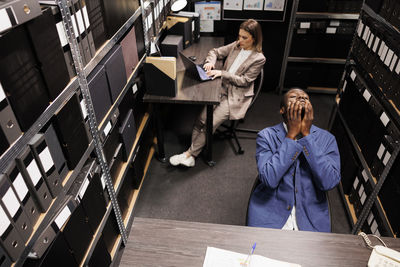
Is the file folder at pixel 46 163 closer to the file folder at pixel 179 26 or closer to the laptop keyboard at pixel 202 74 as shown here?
the laptop keyboard at pixel 202 74

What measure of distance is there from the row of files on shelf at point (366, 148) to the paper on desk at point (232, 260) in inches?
39.3

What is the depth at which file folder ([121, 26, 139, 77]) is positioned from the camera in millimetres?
2006

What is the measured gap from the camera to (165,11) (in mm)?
3066

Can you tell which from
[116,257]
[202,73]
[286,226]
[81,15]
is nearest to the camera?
[81,15]

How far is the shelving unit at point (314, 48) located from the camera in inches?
136

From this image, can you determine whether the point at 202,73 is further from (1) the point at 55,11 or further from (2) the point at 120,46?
(1) the point at 55,11

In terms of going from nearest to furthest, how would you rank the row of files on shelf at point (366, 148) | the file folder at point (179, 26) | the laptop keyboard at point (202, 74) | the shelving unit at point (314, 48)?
the row of files on shelf at point (366, 148)
the laptop keyboard at point (202, 74)
the file folder at point (179, 26)
the shelving unit at point (314, 48)

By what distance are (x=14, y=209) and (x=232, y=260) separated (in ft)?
2.61

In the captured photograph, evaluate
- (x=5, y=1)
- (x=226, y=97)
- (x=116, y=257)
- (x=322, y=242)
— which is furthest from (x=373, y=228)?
(x=5, y=1)

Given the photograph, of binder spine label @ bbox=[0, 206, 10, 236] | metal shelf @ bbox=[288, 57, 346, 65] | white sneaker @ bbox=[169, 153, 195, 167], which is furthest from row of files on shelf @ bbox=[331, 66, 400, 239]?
binder spine label @ bbox=[0, 206, 10, 236]

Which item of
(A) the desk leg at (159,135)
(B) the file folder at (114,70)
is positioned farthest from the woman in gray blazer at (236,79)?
(B) the file folder at (114,70)

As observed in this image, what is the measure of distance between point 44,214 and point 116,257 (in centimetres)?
105

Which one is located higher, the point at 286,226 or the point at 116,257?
the point at 286,226

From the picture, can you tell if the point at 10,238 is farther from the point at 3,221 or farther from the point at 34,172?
the point at 34,172
